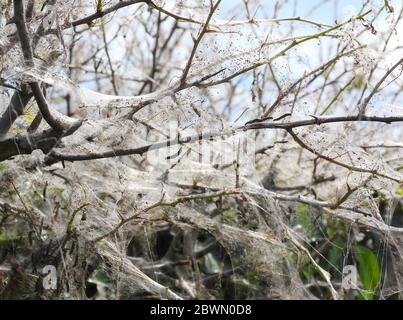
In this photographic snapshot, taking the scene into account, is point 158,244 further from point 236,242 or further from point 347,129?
point 347,129

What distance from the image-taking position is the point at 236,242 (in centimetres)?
341

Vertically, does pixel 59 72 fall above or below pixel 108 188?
above

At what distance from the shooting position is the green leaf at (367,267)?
13.1 ft

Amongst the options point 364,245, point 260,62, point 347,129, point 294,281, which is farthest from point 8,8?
point 364,245

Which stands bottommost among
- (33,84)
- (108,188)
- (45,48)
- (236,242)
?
(236,242)

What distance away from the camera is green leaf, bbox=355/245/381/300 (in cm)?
398

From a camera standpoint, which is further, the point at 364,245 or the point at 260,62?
the point at 364,245

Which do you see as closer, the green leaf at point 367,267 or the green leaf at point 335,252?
the green leaf at point 367,267

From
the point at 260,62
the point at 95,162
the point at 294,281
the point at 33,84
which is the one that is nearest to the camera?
the point at 33,84

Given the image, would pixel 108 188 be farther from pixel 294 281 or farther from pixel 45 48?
pixel 294 281

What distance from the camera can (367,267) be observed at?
4.09 m

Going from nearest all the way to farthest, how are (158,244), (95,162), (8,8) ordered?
(8,8), (95,162), (158,244)

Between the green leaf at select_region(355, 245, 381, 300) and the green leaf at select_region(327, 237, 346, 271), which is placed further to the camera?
the green leaf at select_region(327, 237, 346, 271)
